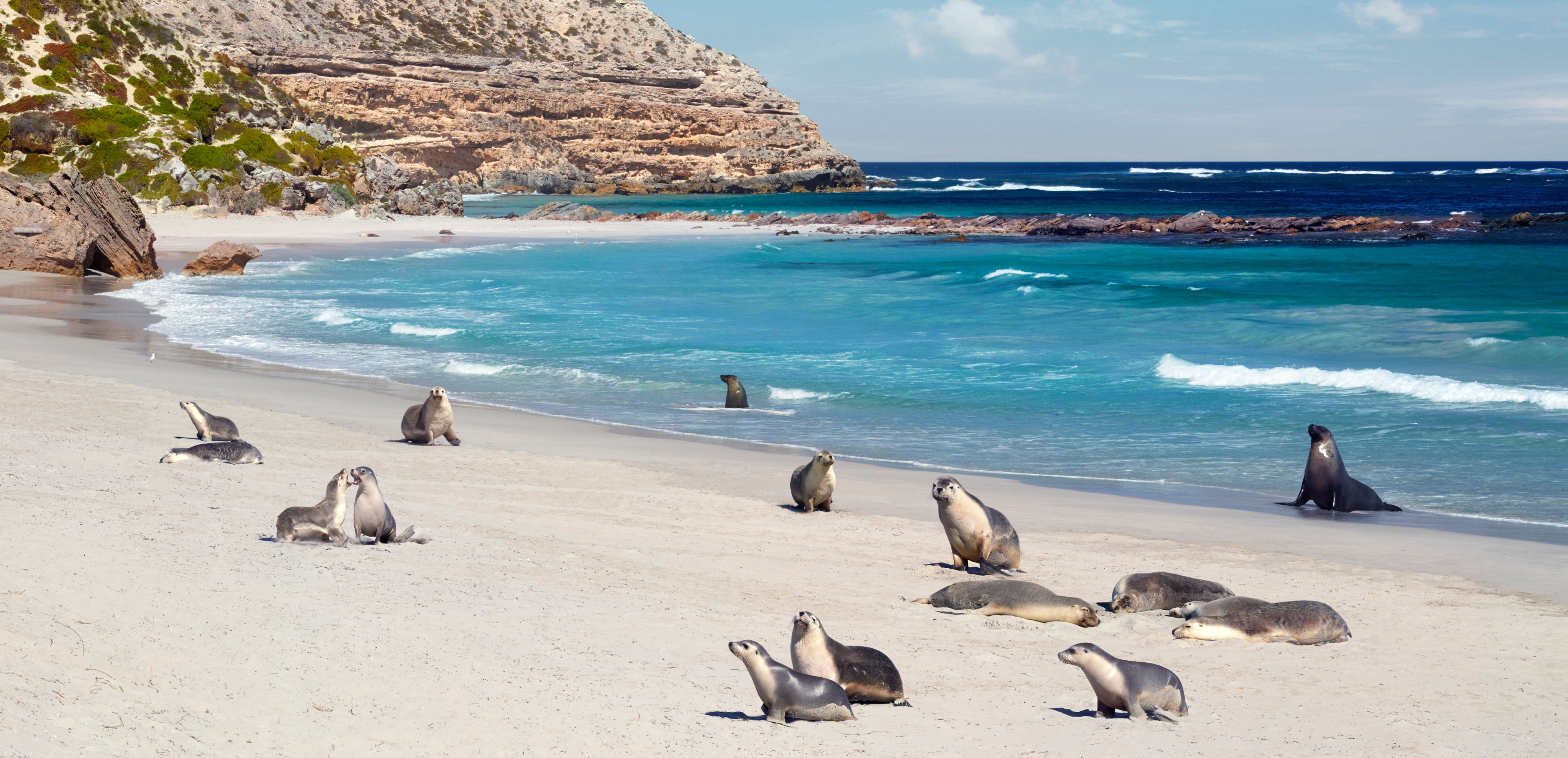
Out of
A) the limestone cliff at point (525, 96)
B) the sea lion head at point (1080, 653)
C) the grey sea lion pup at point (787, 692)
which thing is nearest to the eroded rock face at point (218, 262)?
the grey sea lion pup at point (787, 692)

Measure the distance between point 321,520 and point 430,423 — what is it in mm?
3858

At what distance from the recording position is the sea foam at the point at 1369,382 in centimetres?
1522

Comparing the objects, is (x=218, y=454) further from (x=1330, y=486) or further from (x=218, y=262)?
(x=218, y=262)

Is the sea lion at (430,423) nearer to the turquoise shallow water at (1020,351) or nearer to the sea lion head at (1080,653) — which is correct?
the turquoise shallow water at (1020,351)

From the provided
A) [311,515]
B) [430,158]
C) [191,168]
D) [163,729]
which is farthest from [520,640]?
[430,158]

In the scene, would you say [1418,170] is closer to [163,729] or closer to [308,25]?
[308,25]

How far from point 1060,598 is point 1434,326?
19626 millimetres

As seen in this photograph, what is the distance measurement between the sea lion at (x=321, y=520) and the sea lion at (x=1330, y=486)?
7.36 m

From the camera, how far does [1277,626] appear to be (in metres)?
6.18

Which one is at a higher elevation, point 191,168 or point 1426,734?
point 191,168

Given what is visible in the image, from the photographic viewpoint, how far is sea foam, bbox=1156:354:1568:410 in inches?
599

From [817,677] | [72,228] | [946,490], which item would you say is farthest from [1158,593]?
[72,228]

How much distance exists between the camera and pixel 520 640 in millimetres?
5242

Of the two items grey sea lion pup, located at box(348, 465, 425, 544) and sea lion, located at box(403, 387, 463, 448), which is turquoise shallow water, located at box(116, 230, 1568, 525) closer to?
sea lion, located at box(403, 387, 463, 448)
